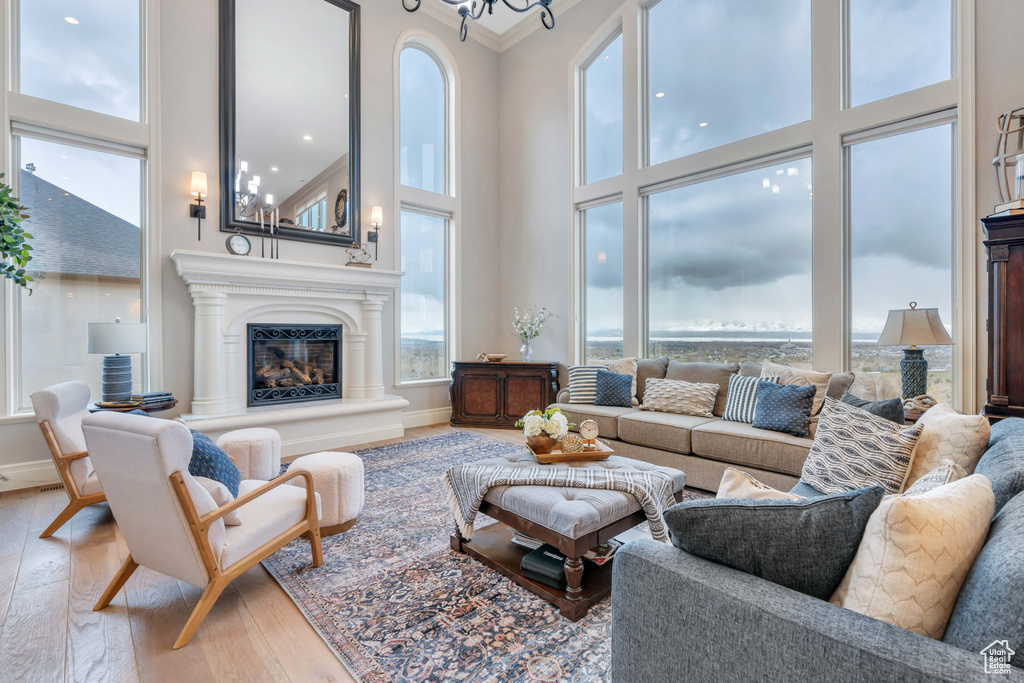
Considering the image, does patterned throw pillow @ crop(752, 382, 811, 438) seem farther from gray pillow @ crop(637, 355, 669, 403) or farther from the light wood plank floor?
the light wood plank floor

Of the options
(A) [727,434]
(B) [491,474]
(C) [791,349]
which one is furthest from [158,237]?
(C) [791,349]

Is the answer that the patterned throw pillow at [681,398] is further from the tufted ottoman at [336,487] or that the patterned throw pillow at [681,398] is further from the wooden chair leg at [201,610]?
the wooden chair leg at [201,610]

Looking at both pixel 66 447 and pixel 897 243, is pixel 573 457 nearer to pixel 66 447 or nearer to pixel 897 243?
pixel 66 447

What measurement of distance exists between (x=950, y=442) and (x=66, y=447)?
14.0 ft

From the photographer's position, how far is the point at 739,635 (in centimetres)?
87

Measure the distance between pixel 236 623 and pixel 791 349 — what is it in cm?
427

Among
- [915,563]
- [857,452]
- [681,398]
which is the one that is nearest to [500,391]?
[681,398]

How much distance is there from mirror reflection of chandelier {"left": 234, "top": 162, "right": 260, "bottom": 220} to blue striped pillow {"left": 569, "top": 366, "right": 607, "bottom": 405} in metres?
3.40

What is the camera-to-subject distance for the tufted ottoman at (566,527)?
188 cm

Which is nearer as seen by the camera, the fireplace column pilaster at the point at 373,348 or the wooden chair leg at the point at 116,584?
the wooden chair leg at the point at 116,584

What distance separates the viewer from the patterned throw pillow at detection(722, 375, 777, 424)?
347 centimetres

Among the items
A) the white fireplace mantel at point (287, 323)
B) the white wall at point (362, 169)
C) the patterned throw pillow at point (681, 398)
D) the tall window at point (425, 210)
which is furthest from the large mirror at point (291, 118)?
the patterned throw pillow at point (681, 398)

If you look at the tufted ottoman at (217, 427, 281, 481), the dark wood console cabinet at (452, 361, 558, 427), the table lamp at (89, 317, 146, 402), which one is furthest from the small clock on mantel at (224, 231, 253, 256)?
the dark wood console cabinet at (452, 361, 558, 427)

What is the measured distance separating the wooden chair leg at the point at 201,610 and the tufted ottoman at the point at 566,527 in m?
1.05
